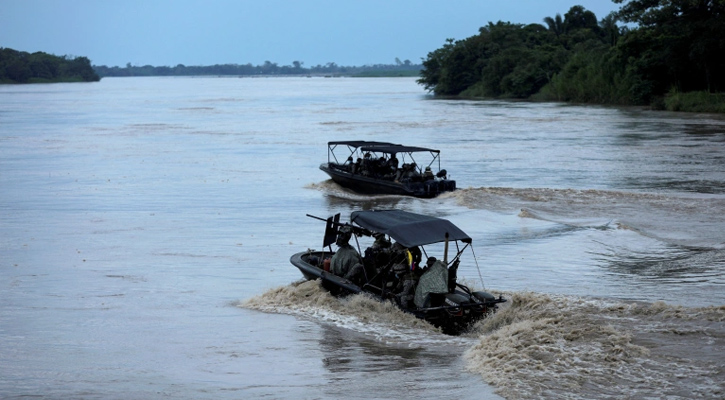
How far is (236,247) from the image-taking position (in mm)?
17969

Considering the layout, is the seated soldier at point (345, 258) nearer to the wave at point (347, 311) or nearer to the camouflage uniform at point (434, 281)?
the wave at point (347, 311)

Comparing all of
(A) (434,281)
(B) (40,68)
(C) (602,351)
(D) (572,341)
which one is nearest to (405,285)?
(A) (434,281)

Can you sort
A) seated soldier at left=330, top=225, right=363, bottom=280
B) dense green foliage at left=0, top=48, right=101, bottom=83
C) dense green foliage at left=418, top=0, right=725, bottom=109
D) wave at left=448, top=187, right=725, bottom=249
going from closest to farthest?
seated soldier at left=330, top=225, right=363, bottom=280, wave at left=448, top=187, right=725, bottom=249, dense green foliage at left=418, top=0, right=725, bottom=109, dense green foliage at left=0, top=48, right=101, bottom=83

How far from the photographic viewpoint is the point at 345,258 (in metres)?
12.8

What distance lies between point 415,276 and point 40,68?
17373cm

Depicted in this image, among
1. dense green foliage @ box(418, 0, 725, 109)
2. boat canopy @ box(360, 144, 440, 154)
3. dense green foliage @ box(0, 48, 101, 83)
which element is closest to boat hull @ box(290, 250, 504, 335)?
boat canopy @ box(360, 144, 440, 154)

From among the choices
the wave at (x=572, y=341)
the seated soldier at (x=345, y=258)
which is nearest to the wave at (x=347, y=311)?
the wave at (x=572, y=341)

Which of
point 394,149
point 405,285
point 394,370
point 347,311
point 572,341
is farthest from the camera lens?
point 394,149

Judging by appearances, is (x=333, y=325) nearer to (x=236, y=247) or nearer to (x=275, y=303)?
(x=275, y=303)

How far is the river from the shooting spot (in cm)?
991

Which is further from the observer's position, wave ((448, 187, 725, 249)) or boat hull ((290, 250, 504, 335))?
wave ((448, 187, 725, 249))

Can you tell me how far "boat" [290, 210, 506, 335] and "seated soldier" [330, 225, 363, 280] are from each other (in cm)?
4

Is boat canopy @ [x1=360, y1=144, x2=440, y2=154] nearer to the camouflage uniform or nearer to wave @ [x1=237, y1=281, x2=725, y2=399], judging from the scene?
wave @ [x1=237, y1=281, x2=725, y2=399]

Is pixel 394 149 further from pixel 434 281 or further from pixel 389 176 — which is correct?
pixel 434 281
